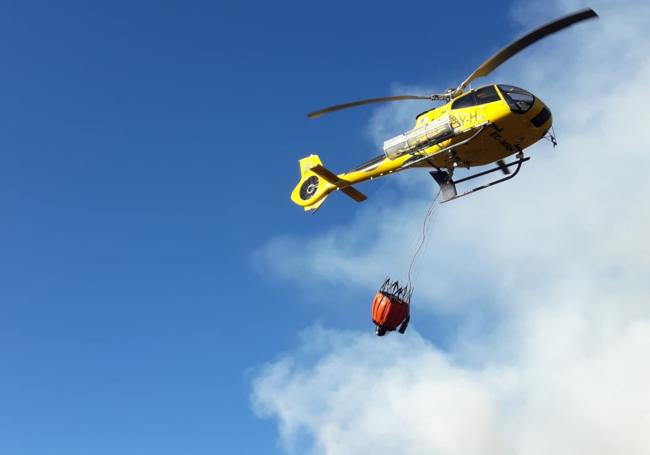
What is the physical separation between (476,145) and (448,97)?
308 centimetres

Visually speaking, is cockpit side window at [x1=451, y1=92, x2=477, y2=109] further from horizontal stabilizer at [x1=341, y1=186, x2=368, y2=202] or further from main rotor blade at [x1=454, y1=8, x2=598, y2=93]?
horizontal stabilizer at [x1=341, y1=186, x2=368, y2=202]

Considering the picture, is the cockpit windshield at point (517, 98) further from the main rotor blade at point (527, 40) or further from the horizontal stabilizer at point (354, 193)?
the horizontal stabilizer at point (354, 193)

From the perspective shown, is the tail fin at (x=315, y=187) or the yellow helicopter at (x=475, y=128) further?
the tail fin at (x=315, y=187)

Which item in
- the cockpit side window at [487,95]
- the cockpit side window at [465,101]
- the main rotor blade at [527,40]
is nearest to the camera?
the main rotor blade at [527,40]

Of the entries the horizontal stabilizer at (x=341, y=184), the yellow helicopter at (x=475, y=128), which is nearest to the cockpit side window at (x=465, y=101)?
the yellow helicopter at (x=475, y=128)

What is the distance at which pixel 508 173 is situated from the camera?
94.3ft

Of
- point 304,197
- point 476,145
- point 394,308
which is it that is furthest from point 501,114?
point 304,197

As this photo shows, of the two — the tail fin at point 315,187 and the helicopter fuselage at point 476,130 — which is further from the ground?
the tail fin at point 315,187

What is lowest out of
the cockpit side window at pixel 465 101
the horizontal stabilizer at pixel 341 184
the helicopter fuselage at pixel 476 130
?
the helicopter fuselage at pixel 476 130

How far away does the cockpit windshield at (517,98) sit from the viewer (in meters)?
25.7

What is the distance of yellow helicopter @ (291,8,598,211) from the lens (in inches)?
1015

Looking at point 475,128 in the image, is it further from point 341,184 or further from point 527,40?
point 341,184

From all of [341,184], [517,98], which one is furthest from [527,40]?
[341,184]

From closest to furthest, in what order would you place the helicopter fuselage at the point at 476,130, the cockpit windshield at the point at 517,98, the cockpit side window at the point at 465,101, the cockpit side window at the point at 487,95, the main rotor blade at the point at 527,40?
the main rotor blade at the point at 527,40
the cockpit windshield at the point at 517,98
the helicopter fuselage at the point at 476,130
the cockpit side window at the point at 487,95
the cockpit side window at the point at 465,101
